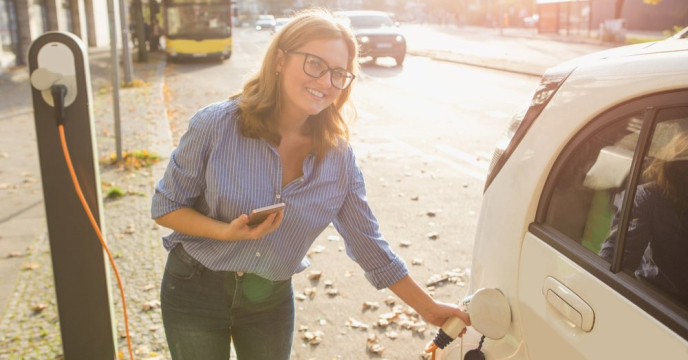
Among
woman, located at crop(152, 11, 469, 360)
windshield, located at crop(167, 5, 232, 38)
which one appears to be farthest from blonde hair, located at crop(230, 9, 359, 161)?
windshield, located at crop(167, 5, 232, 38)

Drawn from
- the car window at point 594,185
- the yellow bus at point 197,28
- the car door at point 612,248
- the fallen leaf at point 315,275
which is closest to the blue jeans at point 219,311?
the car door at point 612,248

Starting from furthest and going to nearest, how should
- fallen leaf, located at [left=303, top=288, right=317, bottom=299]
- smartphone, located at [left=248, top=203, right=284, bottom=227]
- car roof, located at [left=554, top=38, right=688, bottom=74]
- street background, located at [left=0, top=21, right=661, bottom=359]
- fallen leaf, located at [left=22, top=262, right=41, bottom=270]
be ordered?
fallen leaf, located at [left=22, top=262, right=41, bottom=270] → fallen leaf, located at [left=303, top=288, right=317, bottom=299] → street background, located at [left=0, top=21, right=661, bottom=359] → smartphone, located at [left=248, top=203, right=284, bottom=227] → car roof, located at [left=554, top=38, right=688, bottom=74]

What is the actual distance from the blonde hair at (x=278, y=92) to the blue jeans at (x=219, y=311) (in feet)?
1.62

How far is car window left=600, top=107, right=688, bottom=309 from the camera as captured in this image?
1540 millimetres

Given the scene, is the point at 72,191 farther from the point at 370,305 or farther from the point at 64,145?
the point at 370,305

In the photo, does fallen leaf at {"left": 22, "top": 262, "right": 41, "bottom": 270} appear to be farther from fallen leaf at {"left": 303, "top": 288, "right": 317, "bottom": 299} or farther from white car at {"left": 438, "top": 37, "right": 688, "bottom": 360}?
white car at {"left": 438, "top": 37, "right": 688, "bottom": 360}

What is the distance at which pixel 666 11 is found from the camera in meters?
46.4

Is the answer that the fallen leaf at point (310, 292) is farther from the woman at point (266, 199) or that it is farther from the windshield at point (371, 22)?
the windshield at point (371, 22)

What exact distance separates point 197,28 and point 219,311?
27187 mm

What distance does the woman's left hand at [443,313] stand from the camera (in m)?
2.34


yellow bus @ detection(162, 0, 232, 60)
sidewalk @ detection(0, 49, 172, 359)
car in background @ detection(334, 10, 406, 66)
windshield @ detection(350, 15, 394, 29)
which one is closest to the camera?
sidewalk @ detection(0, 49, 172, 359)

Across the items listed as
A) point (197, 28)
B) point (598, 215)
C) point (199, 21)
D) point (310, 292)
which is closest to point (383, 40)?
point (197, 28)

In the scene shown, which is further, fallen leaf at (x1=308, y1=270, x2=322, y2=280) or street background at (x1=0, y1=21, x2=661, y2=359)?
fallen leaf at (x1=308, y1=270, x2=322, y2=280)

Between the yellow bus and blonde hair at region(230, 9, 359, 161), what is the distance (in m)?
26.4
